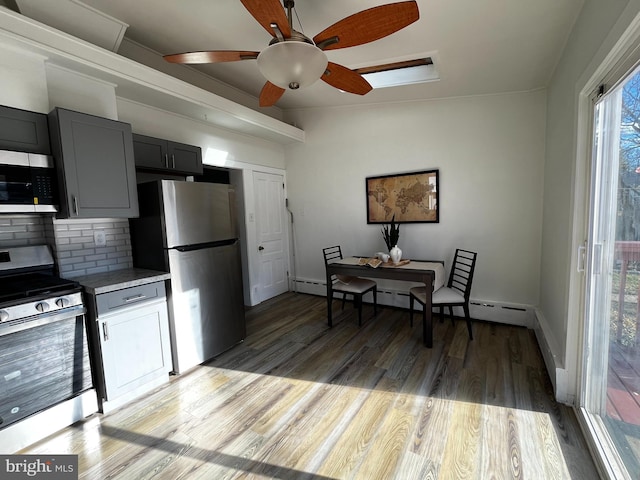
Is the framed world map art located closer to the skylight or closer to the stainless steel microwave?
the skylight

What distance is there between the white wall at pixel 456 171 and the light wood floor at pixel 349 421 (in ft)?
3.24

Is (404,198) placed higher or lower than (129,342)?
higher

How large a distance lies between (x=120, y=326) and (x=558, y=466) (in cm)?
284

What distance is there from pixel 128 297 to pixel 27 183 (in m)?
0.99

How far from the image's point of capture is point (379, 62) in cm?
272

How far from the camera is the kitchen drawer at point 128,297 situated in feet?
6.56

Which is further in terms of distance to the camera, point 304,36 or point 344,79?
point 344,79

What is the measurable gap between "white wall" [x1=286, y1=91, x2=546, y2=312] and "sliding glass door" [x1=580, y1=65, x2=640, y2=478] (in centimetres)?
157

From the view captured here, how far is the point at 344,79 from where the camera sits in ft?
6.83


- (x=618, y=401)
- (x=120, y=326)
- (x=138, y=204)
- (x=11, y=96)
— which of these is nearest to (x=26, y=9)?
(x=11, y=96)

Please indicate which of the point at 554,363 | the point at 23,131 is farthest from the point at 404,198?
the point at 23,131

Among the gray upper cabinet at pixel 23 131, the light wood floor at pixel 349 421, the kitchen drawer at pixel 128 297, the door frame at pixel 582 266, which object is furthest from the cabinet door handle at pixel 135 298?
the door frame at pixel 582 266

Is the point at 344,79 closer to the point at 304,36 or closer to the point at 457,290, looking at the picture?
the point at 304,36

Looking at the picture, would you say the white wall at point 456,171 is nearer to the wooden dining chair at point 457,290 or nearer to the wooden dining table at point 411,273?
the wooden dining chair at point 457,290
